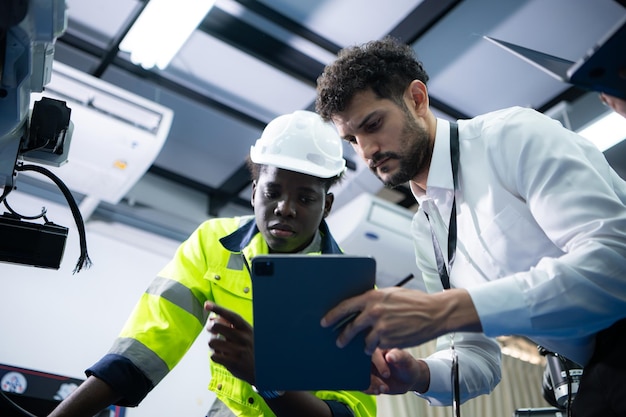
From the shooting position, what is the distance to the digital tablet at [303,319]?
3.89 ft

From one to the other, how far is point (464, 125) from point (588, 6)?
7.16 ft

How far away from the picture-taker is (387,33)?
3619 mm

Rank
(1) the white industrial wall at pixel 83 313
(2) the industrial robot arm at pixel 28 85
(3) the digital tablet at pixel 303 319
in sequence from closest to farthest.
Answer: (2) the industrial robot arm at pixel 28 85 < (3) the digital tablet at pixel 303 319 < (1) the white industrial wall at pixel 83 313

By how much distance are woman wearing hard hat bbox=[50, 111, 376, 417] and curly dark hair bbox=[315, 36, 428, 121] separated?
0.17 meters

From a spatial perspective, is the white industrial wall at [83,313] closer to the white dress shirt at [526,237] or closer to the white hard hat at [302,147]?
the white hard hat at [302,147]

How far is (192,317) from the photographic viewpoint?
1.77 m

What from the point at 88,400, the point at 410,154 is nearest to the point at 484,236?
the point at 410,154

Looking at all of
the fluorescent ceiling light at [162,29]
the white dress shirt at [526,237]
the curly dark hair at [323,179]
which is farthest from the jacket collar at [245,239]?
the fluorescent ceiling light at [162,29]

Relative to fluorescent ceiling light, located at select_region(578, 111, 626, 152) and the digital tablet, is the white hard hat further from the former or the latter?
fluorescent ceiling light, located at select_region(578, 111, 626, 152)

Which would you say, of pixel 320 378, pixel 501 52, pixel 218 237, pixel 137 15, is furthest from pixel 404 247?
pixel 320 378

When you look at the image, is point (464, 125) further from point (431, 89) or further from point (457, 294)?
point (431, 89)

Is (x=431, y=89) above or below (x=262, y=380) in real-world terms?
above

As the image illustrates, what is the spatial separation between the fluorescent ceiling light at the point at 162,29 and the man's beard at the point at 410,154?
158cm

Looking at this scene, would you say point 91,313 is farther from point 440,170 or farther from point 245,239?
point 440,170
